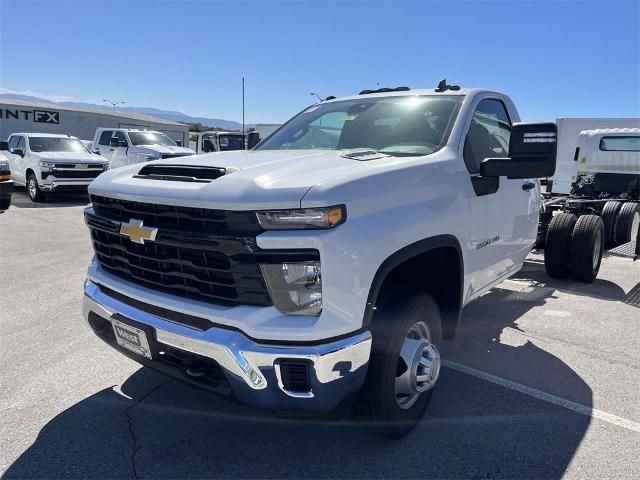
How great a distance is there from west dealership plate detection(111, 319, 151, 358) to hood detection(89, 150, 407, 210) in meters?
0.68

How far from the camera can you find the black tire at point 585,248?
243 inches

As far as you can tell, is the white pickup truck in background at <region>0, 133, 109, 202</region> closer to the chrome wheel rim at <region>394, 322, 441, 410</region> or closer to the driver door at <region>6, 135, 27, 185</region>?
the driver door at <region>6, 135, 27, 185</region>

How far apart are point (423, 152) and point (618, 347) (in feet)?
8.78

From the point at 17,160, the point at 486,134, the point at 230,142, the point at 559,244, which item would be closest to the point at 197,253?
the point at 486,134

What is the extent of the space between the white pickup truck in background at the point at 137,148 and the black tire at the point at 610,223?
1106 centimetres

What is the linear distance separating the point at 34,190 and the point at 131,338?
43.9 ft

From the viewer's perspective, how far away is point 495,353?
13.7 ft

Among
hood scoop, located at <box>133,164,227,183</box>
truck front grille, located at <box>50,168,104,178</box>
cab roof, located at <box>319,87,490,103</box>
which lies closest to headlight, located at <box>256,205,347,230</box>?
hood scoop, located at <box>133,164,227,183</box>

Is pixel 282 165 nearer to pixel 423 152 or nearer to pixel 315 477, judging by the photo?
pixel 423 152

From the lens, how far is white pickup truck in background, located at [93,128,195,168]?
14708 millimetres

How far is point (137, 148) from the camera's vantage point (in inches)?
596

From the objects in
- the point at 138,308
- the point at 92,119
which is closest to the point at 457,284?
the point at 138,308

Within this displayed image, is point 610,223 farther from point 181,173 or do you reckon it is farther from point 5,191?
point 5,191

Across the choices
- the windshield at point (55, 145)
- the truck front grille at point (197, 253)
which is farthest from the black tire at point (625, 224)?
the windshield at point (55, 145)
